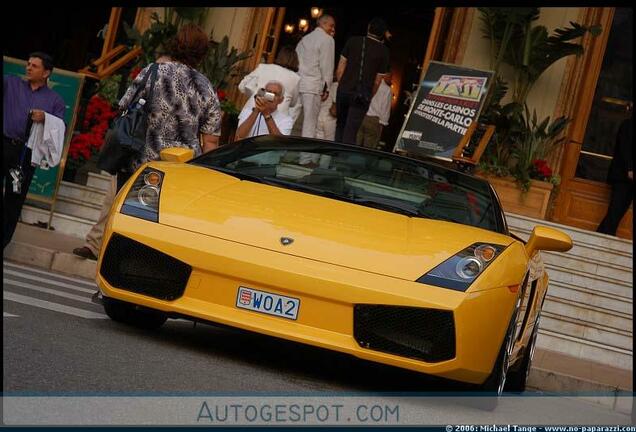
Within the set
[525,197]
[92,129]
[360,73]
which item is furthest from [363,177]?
[525,197]

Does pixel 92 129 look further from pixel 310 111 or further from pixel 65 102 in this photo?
pixel 310 111

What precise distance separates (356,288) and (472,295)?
0.57m

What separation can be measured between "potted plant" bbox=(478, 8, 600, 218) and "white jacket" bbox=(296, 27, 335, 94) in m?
2.67

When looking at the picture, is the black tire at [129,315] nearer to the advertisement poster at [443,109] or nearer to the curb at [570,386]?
the curb at [570,386]

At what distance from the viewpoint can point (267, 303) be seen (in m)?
6.32

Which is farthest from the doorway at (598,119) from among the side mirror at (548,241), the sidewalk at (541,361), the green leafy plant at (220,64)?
the side mirror at (548,241)

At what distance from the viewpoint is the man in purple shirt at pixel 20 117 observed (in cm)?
1097

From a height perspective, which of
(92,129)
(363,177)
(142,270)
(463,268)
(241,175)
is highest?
(363,177)

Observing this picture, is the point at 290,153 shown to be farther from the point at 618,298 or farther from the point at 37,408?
the point at 618,298

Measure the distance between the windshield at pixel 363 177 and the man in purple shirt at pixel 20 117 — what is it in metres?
3.50

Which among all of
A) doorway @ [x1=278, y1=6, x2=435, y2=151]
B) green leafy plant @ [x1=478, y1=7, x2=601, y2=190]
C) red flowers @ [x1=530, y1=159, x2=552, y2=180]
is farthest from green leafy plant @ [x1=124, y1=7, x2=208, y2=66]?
doorway @ [x1=278, y1=6, x2=435, y2=151]

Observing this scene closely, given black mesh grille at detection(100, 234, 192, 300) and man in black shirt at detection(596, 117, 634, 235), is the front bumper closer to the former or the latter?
black mesh grille at detection(100, 234, 192, 300)

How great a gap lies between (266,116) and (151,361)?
19.9 ft

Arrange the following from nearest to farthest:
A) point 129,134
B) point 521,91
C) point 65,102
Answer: point 129,134
point 65,102
point 521,91
